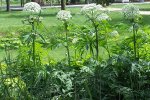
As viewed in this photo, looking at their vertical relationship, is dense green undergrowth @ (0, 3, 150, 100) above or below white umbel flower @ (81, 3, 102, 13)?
below

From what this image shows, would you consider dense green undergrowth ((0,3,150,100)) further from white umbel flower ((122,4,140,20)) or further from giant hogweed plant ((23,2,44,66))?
white umbel flower ((122,4,140,20))

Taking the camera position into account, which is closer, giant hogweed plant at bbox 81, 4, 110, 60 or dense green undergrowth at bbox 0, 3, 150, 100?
giant hogweed plant at bbox 81, 4, 110, 60

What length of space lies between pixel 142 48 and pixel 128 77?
29 cm

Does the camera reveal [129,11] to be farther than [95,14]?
No

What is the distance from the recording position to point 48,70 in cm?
329

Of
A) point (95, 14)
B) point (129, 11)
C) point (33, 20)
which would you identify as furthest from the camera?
point (33, 20)

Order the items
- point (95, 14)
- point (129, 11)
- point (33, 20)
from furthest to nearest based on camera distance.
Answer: point (33, 20)
point (95, 14)
point (129, 11)

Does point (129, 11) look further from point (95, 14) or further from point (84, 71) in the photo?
point (84, 71)

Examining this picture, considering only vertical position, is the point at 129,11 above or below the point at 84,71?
above

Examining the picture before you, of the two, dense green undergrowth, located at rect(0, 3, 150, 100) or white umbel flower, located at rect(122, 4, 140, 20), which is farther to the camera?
dense green undergrowth, located at rect(0, 3, 150, 100)

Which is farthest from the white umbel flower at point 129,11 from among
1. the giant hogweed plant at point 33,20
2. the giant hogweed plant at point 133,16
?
the giant hogweed plant at point 33,20

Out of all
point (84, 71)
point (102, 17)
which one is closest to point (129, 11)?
point (102, 17)

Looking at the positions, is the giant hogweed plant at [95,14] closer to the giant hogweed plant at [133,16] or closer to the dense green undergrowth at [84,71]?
the dense green undergrowth at [84,71]

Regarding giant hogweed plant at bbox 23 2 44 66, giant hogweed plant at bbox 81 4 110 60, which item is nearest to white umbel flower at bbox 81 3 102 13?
giant hogweed plant at bbox 81 4 110 60
